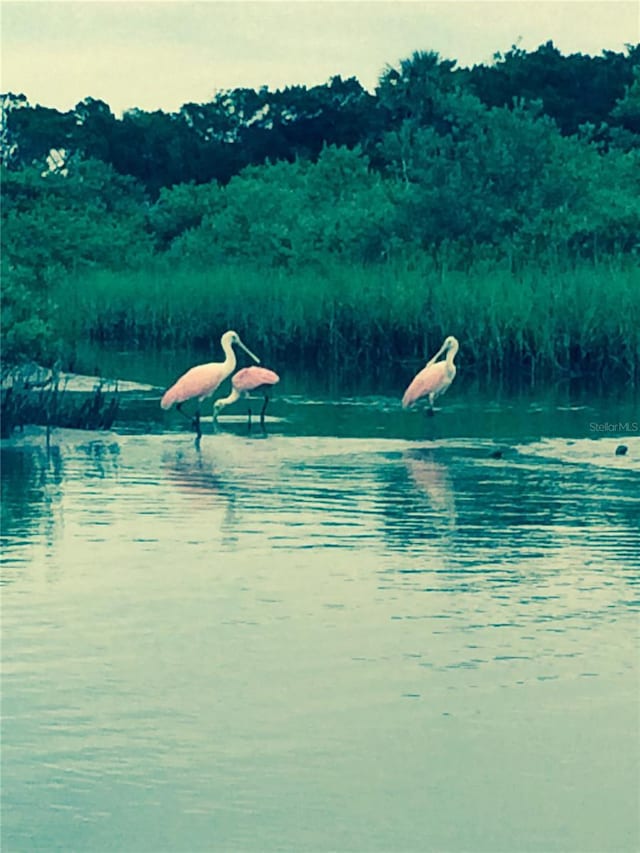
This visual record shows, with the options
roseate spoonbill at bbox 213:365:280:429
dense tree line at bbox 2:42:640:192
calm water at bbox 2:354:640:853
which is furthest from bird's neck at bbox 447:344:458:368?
dense tree line at bbox 2:42:640:192

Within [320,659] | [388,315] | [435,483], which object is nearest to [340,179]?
[388,315]

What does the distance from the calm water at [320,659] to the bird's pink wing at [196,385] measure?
3.91 meters

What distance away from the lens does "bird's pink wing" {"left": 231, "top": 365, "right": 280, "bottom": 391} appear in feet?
62.7

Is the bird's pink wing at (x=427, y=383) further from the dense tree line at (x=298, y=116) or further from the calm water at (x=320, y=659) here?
the dense tree line at (x=298, y=116)

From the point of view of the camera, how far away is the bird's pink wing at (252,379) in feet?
62.7

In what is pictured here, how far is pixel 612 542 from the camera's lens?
1102cm

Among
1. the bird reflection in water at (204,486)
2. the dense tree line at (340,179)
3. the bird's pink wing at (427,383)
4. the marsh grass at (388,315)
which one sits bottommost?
the bird reflection in water at (204,486)

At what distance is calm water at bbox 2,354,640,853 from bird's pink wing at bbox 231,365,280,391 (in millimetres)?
4509

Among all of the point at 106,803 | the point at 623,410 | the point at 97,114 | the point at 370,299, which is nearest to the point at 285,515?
the point at 106,803

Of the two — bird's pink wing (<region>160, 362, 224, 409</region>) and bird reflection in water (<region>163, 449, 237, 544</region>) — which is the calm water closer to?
bird reflection in water (<region>163, 449, 237, 544</region>)

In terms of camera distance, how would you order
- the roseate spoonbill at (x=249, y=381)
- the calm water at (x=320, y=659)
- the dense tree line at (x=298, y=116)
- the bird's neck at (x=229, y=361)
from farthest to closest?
the dense tree line at (x=298, y=116) → the roseate spoonbill at (x=249, y=381) → the bird's neck at (x=229, y=361) → the calm water at (x=320, y=659)

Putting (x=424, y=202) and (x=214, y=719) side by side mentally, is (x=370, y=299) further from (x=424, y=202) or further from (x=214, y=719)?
(x=214, y=719)
